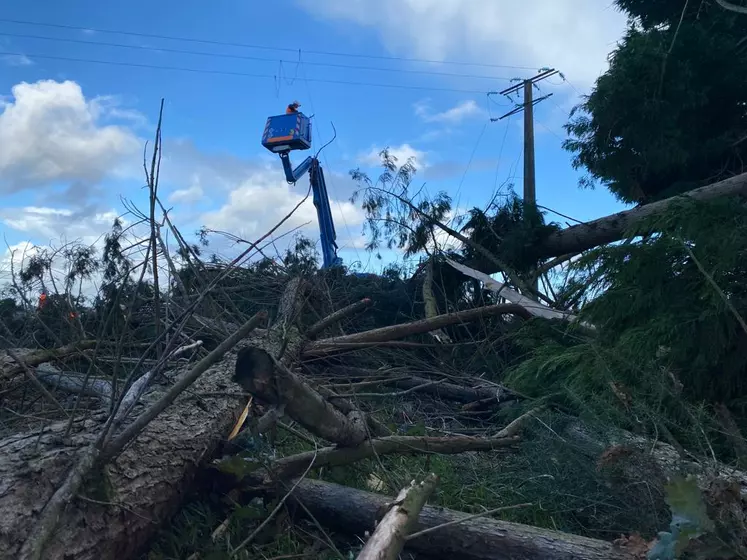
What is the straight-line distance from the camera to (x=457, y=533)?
2.36 metres

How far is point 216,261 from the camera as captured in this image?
581 centimetres

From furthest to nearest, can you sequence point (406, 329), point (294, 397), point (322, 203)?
1. point (322, 203)
2. point (406, 329)
3. point (294, 397)

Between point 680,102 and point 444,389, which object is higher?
point 680,102

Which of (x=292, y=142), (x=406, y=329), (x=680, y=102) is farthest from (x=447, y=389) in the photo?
(x=292, y=142)

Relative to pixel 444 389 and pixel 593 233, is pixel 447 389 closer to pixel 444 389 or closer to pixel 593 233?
pixel 444 389

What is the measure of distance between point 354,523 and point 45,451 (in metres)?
1.20

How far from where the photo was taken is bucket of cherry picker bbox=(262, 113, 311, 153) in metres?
7.68

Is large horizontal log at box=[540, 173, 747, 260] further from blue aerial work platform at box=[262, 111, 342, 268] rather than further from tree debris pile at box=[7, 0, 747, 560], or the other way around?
blue aerial work platform at box=[262, 111, 342, 268]

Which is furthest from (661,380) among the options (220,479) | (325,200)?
(325,200)

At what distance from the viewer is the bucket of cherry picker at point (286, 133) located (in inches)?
302

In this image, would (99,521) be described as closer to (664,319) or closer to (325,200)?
(664,319)

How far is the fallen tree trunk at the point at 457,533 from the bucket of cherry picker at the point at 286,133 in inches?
223

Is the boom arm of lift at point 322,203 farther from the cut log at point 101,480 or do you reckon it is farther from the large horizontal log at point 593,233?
the cut log at point 101,480

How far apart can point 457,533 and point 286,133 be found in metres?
6.14
